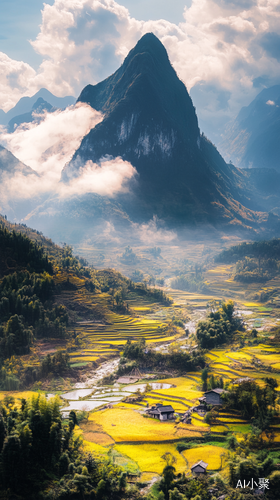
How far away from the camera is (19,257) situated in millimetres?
75938

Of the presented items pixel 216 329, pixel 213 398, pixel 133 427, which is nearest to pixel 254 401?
pixel 213 398

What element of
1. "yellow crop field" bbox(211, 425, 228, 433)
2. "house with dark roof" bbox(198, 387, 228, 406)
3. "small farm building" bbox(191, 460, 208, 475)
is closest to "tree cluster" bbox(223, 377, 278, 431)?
"house with dark roof" bbox(198, 387, 228, 406)

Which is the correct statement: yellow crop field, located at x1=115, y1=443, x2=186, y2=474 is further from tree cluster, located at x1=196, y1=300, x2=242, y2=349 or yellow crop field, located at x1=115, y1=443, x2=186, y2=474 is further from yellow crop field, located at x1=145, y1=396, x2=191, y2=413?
tree cluster, located at x1=196, y1=300, x2=242, y2=349

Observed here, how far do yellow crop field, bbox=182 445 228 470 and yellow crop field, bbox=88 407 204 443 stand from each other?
9.53 ft

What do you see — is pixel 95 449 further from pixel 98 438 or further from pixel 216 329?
pixel 216 329

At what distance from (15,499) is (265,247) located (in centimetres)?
14925

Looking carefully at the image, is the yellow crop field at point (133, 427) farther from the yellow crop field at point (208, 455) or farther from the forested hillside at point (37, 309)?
the forested hillside at point (37, 309)

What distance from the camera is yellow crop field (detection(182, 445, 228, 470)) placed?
29.6m

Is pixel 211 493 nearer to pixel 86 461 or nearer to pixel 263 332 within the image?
pixel 86 461

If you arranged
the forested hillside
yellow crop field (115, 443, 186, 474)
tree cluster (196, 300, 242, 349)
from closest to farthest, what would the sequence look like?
yellow crop field (115, 443, 186, 474) < the forested hillside < tree cluster (196, 300, 242, 349)

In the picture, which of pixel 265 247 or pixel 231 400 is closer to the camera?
pixel 231 400

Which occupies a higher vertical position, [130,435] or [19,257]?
[19,257]

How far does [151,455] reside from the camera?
106ft


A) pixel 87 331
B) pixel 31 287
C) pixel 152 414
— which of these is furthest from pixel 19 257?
pixel 152 414
